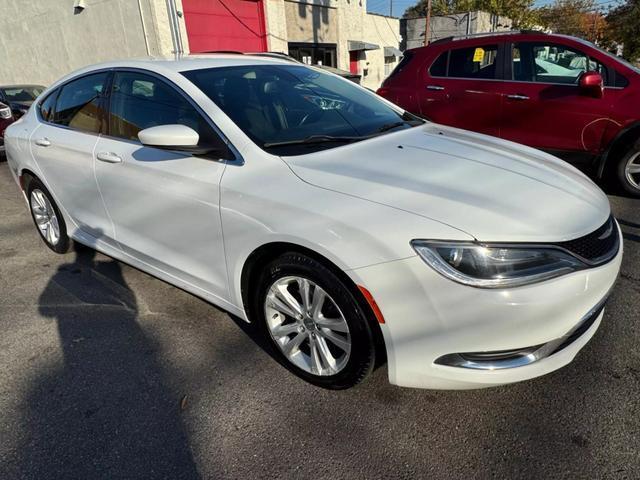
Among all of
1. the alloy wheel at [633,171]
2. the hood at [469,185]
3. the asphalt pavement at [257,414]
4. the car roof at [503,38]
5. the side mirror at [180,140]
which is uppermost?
the car roof at [503,38]

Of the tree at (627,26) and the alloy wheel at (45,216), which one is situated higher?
the tree at (627,26)

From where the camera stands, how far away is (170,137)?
7.36 feet

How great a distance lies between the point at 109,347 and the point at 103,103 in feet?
5.46

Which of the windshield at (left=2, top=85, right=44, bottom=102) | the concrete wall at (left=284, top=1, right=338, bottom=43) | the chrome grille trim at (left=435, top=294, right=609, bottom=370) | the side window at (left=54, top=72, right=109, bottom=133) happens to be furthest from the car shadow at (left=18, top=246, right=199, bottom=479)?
the concrete wall at (left=284, top=1, right=338, bottom=43)

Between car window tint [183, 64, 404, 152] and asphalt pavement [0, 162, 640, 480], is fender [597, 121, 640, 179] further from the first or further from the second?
car window tint [183, 64, 404, 152]

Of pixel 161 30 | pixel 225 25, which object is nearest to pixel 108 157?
pixel 161 30

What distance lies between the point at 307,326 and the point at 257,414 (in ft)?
1.58

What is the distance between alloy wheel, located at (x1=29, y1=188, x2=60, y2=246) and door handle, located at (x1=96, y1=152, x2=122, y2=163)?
4.10ft

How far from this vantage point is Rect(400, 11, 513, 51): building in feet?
91.1

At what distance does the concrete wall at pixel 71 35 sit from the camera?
1164 cm

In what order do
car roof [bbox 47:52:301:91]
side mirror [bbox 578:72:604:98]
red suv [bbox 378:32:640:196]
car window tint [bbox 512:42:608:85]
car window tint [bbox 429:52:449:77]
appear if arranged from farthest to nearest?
car window tint [bbox 429:52:449:77], car window tint [bbox 512:42:608:85], red suv [bbox 378:32:640:196], side mirror [bbox 578:72:604:98], car roof [bbox 47:52:301:91]

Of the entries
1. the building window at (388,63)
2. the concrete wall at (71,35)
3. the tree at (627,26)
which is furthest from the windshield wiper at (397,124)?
the tree at (627,26)

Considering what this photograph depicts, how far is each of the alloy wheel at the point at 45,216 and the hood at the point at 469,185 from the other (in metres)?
2.80

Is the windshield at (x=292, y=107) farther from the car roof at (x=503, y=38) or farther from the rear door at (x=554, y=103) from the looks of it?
the car roof at (x=503, y=38)
